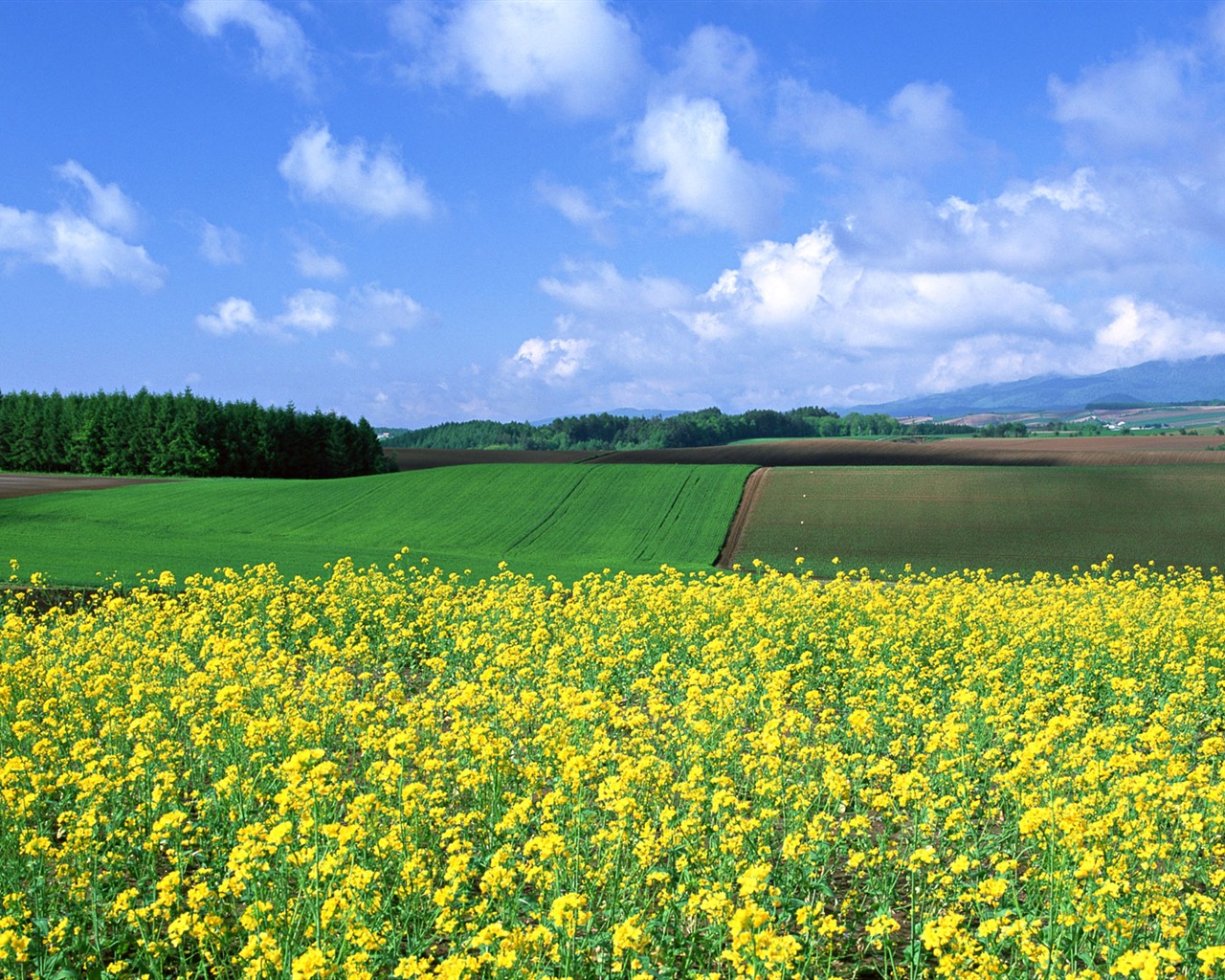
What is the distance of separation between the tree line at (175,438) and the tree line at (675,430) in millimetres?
48334

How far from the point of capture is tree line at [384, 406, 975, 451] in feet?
474

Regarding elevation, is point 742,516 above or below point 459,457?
below

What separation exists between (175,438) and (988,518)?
72305mm

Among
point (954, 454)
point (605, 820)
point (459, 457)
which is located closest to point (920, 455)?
point (954, 454)

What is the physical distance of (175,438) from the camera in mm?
85812

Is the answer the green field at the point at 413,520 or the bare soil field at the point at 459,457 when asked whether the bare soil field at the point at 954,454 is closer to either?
the bare soil field at the point at 459,457

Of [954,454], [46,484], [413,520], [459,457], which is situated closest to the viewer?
[413,520]

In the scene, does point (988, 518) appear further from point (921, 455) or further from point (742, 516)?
point (921, 455)

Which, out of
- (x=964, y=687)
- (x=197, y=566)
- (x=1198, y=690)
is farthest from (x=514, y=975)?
(x=197, y=566)

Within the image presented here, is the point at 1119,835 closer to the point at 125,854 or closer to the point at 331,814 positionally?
the point at 331,814

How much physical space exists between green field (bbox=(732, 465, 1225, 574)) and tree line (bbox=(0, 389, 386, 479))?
182 ft

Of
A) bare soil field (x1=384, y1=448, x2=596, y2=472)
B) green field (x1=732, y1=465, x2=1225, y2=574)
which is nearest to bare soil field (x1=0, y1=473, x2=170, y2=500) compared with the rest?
bare soil field (x1=384, y1=448, x2=596, y2=472)

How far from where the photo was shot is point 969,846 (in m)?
7.80

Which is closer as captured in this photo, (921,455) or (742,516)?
(742,516)
